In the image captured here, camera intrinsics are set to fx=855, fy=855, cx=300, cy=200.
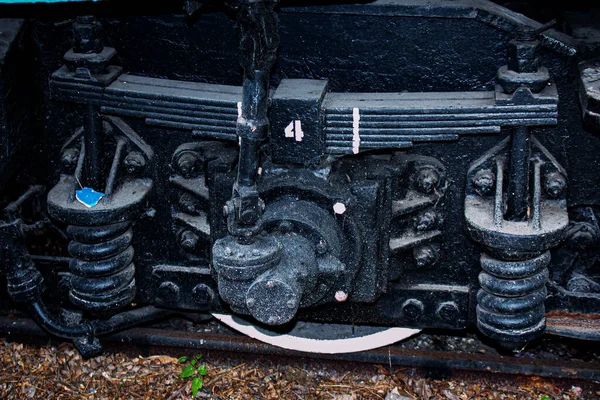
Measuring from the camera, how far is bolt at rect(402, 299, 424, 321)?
344 centimetres

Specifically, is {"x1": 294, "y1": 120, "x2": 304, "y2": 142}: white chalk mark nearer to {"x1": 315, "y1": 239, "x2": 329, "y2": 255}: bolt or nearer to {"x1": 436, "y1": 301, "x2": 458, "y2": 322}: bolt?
{"x1": 315, "y1": 239, "x2": 329, "y2": 255}: bolt

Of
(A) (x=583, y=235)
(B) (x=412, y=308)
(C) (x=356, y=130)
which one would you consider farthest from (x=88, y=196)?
(A) (x=583, y=235)

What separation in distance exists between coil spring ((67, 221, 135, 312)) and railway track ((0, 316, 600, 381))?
478mm

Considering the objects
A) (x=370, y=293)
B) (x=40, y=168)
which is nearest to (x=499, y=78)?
(x=370, y=293)

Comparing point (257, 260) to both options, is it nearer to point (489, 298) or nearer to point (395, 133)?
point (395, 133)

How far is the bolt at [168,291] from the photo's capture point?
362 centimetres

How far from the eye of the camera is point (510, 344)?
3264 millimetres

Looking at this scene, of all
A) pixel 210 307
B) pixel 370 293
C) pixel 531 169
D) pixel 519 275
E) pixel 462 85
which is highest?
pixel 462 85

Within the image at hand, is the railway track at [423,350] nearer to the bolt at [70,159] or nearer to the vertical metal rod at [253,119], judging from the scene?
the bolt at [70,159]

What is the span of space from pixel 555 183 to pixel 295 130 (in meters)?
0.98

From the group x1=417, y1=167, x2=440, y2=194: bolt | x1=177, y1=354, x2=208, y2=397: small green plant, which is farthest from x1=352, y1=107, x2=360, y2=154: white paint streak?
x1=177, y1=354, x2=208, y2=397: small green plant

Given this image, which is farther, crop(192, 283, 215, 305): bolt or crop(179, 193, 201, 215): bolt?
crop(192, 283, 215, 305): bolt

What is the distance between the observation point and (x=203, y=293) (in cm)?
359

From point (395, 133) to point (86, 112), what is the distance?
1203 millimetres
